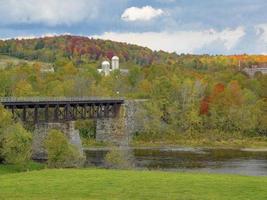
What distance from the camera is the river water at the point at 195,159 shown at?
6729cm

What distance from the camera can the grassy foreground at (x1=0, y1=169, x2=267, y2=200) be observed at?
30.5 metres

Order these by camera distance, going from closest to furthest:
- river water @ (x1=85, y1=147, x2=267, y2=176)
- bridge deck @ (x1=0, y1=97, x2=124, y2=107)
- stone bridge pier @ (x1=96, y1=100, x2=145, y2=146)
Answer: river water @ (x1=85, y1=147, x2=267, y2=176) → bridge deck @ (x1=0, y1=97, x2=124, y2=107) → stone bridge pier @ (x1=96, y1=100, x2=145, y2=146)

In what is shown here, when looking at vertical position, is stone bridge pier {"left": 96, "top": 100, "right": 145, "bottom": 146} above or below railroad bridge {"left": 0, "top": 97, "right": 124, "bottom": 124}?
below

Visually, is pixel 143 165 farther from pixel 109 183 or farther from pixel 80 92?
pixel 80 92

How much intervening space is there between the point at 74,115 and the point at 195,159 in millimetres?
25516

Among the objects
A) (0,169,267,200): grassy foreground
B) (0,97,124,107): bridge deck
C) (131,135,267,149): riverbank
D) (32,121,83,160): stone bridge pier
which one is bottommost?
(131,135,267,149): riverbank

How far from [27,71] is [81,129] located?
41.1 m

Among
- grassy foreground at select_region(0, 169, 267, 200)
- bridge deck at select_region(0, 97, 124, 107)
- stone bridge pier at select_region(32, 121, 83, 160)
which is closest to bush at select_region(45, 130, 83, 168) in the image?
stone bridge pier at select_region(32, 121, 83, 160)

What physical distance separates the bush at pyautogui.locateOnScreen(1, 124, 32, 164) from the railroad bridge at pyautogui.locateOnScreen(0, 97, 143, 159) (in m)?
19.4

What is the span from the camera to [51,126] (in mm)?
84500

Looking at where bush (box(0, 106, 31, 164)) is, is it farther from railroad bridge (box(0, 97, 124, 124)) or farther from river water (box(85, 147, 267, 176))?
railroad bridge (box(0, 97, 124, 124))

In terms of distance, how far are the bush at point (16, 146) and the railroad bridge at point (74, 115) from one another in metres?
19.4

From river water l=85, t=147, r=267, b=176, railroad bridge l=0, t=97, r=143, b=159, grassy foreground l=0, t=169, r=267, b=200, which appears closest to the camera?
grassy foreground l=0, t=169, r=267, b=200

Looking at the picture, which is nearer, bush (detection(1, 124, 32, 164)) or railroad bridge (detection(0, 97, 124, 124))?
bush (detection(1, 124, 32, 164))
